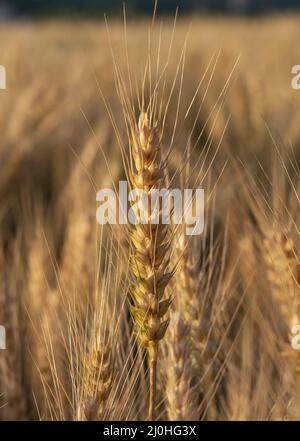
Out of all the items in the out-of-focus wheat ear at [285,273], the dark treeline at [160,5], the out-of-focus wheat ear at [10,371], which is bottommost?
the out-of-focus wheat ear at [10,371]

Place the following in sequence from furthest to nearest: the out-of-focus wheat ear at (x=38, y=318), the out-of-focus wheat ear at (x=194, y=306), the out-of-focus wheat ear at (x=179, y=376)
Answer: the out-of-focus wheat ear at (x=38, y=318), the out-of-focus wheat ear at (x=194, y=306), the out-of-focus wheat ear at (x=179, y=376)

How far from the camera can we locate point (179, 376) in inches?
42.4

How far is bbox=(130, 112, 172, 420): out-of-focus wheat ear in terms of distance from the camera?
0.92 m

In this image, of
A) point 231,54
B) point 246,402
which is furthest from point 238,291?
point 231,54

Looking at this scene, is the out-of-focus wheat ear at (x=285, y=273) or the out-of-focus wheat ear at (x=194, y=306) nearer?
the out-of-focus wheat ear at (x=285, y=273)

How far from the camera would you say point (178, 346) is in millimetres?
1074

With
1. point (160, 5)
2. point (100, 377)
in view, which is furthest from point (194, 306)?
point (160, 5)

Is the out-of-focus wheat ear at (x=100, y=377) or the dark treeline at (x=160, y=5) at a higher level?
the dark treeline at (x=160, y=5)

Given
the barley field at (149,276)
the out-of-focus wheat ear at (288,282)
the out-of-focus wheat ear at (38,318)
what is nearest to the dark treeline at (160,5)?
the barley field at (149,276)

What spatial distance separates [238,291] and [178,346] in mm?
982

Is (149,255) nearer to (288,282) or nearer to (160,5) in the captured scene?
(288,282)

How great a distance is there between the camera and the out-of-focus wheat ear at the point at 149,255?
3.01 ft

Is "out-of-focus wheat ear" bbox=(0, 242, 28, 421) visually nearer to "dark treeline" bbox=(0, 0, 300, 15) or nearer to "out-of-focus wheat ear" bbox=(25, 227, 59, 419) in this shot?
"out-of-focus wheat ear" bbox=(25, 227, 59, 419)

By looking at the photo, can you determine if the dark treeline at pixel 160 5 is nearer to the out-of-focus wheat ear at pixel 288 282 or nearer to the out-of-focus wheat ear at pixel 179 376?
the out-of-focus wheat ear at pixel 288 282
